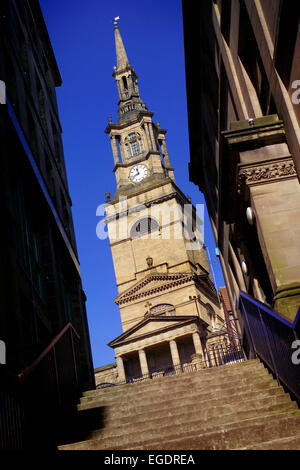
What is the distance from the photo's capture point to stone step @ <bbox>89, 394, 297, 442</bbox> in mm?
6871

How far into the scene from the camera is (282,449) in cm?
524

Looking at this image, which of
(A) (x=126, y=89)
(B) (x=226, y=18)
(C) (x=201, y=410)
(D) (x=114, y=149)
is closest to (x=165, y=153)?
(D) (x=114, y=149)

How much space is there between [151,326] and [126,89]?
1477 inches

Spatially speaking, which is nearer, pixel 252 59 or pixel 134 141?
pixel 252 59

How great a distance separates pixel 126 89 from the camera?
68.2 meters

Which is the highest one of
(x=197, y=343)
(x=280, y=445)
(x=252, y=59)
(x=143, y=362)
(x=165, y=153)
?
(x=165, y=153)

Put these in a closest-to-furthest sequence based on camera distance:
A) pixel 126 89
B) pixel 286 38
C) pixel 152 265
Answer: pixel 286 38 → pixel 152 265 → pixel 126 89

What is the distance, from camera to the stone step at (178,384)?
8941mm

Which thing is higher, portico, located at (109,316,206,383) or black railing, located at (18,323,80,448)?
portico, located at (109,316,206,383)

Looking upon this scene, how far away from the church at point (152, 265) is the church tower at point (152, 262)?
0.29ft

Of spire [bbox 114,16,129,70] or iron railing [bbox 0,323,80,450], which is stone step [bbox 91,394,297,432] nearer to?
iron railing [bbox 0,323,80,450]

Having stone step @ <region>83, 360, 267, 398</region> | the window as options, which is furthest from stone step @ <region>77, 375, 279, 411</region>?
the window

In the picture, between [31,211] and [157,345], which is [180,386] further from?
[157,345]

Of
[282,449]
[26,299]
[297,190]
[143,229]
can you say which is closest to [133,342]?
[143,229]
